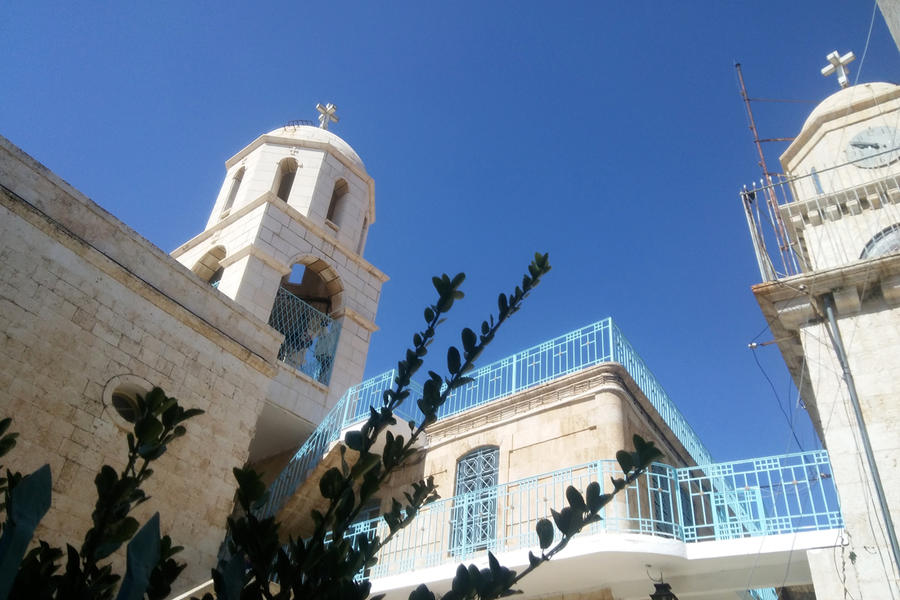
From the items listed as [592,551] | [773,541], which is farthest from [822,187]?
[592,551]

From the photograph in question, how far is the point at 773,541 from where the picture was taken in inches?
277

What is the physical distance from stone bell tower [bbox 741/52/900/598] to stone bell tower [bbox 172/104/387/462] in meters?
8.07

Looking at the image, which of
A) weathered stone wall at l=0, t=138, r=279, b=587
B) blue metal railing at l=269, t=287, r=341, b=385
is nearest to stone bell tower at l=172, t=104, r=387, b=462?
blue metal railing at l=269, t=287, r=341, b=385

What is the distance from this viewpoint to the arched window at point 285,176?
16.4 metres

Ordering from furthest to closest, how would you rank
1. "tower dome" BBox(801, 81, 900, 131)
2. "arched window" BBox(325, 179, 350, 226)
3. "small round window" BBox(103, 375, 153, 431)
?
"arched window" BBox(325, 179, 350, 226) → "tower dome" BBox(801, 81, 900, 131) → "small round window" BBox(103, 375, 153, 431)

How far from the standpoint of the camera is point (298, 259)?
572 inches

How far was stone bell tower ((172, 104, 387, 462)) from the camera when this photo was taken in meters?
12.9

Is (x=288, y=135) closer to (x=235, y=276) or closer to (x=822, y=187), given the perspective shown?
(x=235, y=276)

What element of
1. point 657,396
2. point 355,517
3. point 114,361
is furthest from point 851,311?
point 114,361

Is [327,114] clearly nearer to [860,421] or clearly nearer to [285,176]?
[285,176]

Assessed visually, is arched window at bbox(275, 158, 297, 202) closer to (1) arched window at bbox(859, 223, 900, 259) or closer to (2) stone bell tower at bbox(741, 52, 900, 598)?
(2) stone bell tower at bbox(741, 52, 900, 598)

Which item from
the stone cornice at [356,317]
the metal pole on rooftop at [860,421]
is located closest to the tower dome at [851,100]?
the metal pole on rooftop at [860,421]

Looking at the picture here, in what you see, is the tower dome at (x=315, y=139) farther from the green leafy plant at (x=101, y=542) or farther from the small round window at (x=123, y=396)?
the green leafy plant at (x=101, y=542)

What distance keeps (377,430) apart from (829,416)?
20.0 ft
